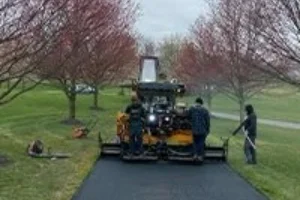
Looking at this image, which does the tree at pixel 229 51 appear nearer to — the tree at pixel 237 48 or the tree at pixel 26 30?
the tree at pixel 237 48

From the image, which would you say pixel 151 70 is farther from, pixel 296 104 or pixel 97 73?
pixel 296 104

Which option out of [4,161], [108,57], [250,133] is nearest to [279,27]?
[250,133]

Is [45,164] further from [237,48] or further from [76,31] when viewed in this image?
[237,48]

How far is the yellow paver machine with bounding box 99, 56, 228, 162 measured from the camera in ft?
67.1

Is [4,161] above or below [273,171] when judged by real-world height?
above

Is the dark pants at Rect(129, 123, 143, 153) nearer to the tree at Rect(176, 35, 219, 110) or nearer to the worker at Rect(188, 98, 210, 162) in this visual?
the worker at Rect(188, 98, 210, 162)

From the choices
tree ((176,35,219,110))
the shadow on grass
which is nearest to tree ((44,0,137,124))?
the shadow on grass

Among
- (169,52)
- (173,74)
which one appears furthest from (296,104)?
(173,74)

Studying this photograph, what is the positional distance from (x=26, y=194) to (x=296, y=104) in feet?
246

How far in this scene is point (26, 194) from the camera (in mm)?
13719

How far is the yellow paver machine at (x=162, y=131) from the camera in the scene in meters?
20.4

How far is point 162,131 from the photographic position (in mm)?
21141

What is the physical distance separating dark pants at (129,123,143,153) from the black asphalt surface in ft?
2.62

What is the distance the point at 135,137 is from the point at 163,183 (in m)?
4.56
